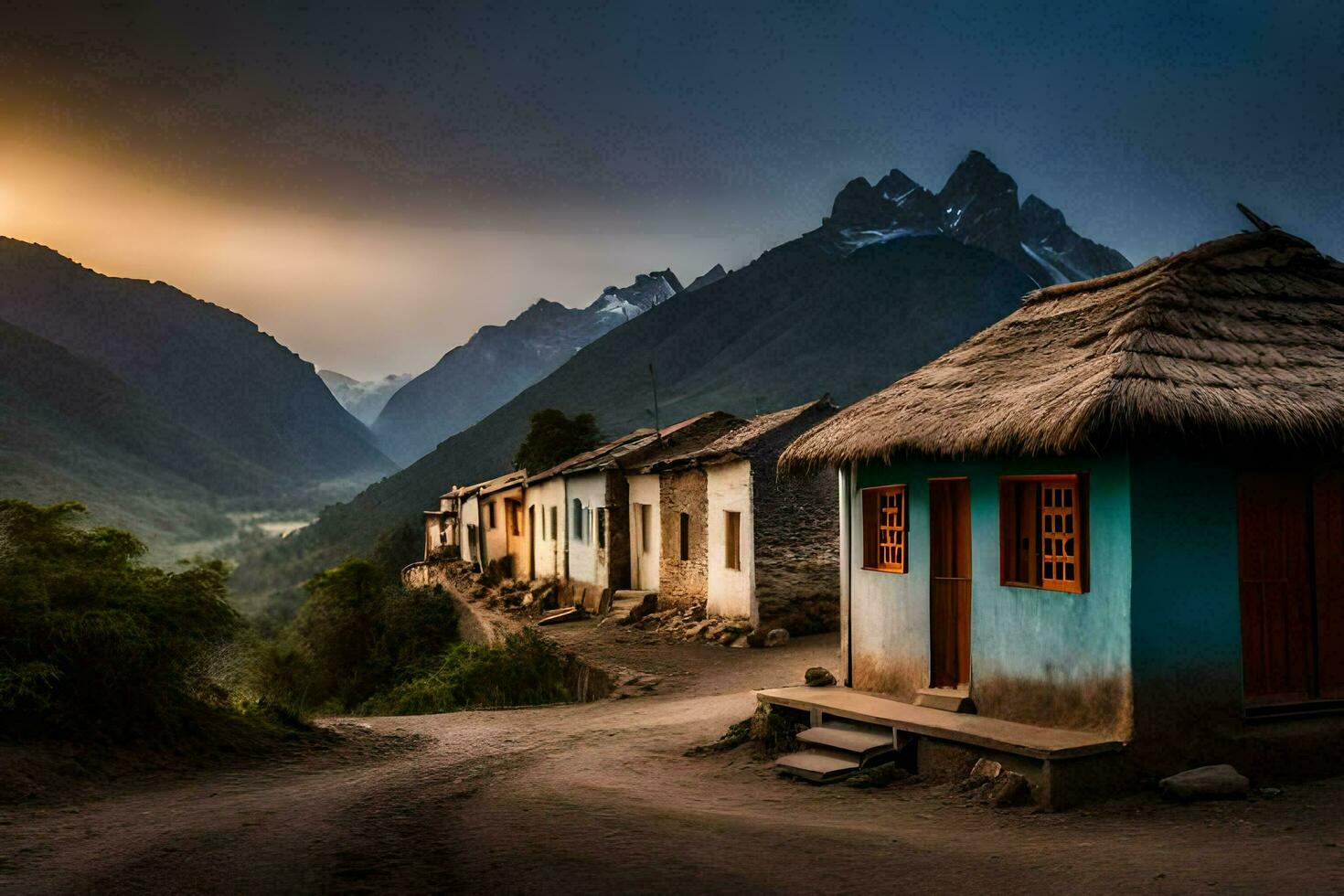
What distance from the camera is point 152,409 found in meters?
104

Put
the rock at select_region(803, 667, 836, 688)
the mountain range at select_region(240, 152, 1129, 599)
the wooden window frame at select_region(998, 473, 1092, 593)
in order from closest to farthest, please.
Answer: the wooden window frame at select_region(998, 473, 1092, 593) → the rock at select_region(803, 667, 836, 688) → the mountain range at select_region(240, 152, 1129, 599)

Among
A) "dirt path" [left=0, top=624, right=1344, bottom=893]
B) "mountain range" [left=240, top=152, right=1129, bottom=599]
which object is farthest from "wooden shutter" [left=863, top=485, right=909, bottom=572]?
"mountain range" [left=240, top=152, right=1129, bottom=599]

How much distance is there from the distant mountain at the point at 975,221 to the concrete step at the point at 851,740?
10577 centimetres

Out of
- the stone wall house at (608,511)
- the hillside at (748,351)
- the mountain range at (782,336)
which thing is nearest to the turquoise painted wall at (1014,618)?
the stone wall house at (608,511)

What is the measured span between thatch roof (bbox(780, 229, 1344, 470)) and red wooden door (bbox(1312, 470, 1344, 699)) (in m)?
0.57

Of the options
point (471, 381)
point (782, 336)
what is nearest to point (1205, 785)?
point (782, 336)

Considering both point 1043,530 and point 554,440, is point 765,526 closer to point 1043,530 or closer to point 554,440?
point 1043,530

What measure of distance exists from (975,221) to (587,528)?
112 metres

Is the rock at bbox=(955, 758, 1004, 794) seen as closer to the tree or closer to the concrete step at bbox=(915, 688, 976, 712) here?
the concrete step at bbox=(915, 688, 976, 712)

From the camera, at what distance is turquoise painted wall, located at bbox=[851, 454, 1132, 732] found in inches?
308

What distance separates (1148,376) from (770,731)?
480 centimetres

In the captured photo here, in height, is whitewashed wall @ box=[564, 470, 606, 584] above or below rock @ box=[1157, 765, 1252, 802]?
above

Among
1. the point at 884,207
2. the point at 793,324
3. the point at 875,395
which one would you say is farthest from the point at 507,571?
the point at 884,207

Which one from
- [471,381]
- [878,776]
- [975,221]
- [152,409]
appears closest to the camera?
[878,776]
